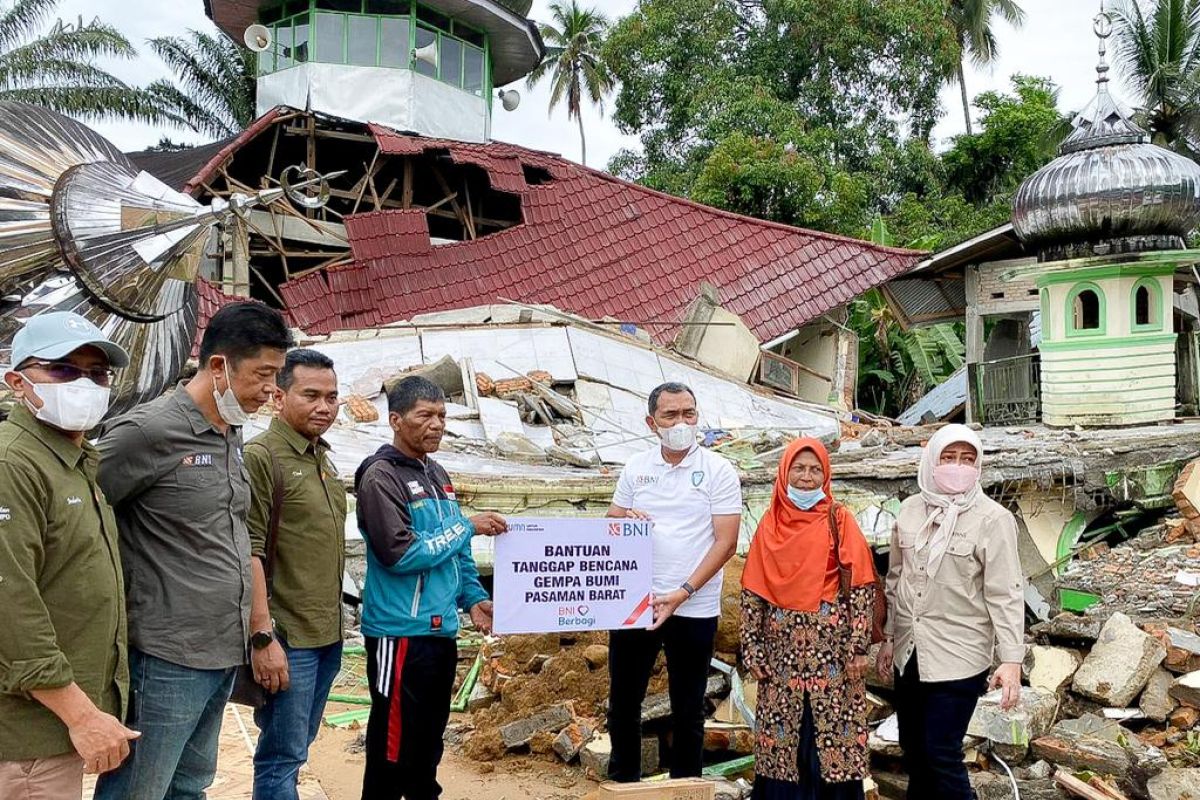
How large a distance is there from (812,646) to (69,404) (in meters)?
2.77

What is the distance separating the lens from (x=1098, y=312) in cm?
1279

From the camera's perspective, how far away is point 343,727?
598cm

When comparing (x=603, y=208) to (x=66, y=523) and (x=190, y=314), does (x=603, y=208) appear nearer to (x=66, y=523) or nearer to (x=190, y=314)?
(x=190, y=314)

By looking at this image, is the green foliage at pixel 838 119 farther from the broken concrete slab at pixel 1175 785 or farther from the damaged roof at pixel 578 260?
the broken concrete slab at pixel 1175 785

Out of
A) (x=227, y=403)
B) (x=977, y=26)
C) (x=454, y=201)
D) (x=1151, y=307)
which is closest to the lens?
(x=227, y=403)

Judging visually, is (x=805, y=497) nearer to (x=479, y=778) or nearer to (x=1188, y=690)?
(x=479, y=778)

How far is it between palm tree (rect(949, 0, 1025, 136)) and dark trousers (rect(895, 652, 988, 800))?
30.2 meters

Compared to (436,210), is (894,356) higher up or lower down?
lower down

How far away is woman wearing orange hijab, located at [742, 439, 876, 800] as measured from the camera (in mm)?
3953

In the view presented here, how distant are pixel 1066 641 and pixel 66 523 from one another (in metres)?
5.50

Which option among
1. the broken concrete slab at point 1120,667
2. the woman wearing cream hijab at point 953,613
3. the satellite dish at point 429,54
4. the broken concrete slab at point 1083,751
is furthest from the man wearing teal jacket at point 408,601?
the satellite dish at point 429,54

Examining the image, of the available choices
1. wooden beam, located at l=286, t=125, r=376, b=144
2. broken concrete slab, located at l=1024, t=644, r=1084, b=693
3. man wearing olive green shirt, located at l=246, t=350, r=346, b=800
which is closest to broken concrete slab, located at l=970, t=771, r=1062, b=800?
broken concrete slab, located at l=1024, t=644, r=1084, b=693

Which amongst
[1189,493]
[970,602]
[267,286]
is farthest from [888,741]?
[267,286]

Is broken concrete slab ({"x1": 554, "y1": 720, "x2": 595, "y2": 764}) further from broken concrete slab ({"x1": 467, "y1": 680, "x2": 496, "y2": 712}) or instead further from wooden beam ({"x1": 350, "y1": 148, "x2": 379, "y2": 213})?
wooden beam ({"x1": 350, "y1": 148, "x2": 379, "y2": 213})
